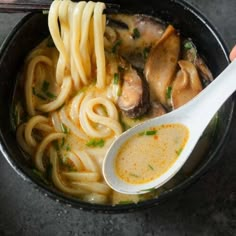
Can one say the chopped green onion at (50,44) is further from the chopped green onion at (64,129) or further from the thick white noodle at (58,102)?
the chopped green onion at (64,129)

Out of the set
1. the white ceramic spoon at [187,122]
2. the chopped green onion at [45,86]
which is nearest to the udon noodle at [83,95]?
the chopped green onion at [45,86]

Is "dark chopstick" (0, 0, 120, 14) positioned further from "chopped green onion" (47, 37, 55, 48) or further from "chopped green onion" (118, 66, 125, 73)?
"chopped green onion" (118, 66, 125, 73)

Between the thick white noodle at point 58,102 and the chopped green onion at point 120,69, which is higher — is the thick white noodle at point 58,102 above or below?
below

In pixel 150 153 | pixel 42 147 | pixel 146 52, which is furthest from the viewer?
pixel 146 52

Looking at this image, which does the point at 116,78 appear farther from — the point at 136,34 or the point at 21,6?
the point at 21,6

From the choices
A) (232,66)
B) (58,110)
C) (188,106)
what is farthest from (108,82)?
(232,66)

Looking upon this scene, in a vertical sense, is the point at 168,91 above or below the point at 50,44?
below

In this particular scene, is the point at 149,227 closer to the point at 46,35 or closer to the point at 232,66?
the point at 232,66

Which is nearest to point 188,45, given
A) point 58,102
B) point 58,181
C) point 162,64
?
point 162,64
